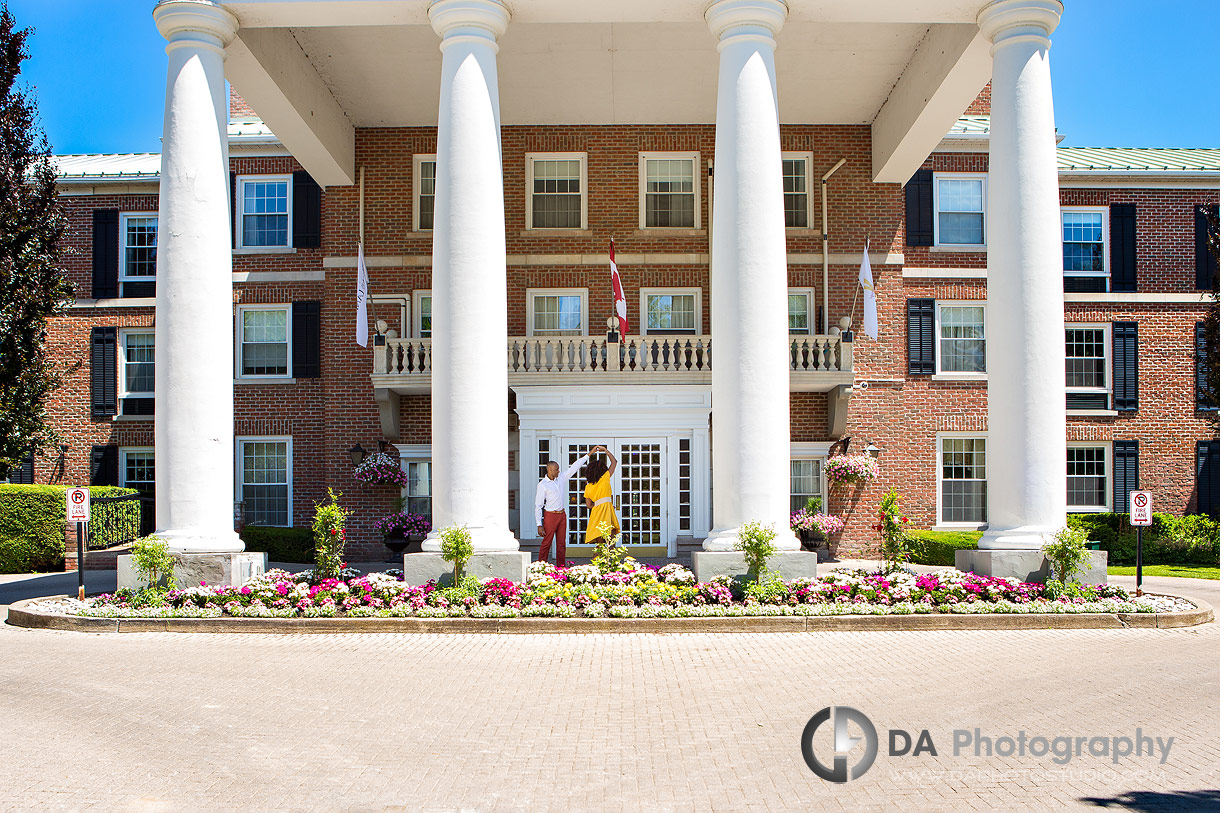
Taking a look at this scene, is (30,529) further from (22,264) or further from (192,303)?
(192,303)

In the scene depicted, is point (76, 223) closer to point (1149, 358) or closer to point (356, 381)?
point (356, 381)

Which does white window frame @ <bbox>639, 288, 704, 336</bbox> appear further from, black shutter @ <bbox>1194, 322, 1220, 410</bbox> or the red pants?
black shutter @ <bbox>1194, 322, 1220, 410</bbox>

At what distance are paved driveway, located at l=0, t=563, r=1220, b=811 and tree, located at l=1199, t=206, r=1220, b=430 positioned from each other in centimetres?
1346

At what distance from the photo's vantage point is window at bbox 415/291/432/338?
78.0ft

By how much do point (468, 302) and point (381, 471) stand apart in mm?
9598

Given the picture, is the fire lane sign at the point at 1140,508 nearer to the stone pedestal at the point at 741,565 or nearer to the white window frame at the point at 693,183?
the stone pedestal at the point at 741,565

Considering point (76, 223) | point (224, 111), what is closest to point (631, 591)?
point (224, 111)

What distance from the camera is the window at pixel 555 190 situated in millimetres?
24047

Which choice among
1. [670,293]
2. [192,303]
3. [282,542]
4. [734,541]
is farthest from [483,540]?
[670,293]

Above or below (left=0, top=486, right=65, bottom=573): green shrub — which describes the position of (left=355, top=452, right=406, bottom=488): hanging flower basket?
above

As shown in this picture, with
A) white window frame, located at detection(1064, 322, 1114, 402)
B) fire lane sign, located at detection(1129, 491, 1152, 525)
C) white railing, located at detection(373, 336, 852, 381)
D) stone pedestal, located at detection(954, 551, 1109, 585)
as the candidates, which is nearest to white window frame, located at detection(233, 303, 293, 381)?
white railing, located at detection(373, 336, 852, 381)

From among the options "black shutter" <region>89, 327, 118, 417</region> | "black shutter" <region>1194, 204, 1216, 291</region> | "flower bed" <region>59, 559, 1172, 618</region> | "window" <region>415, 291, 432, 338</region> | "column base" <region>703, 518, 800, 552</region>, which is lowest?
"flower bed" <region>59, 559, 1172, 618</region>

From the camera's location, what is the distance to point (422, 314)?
24.1 m

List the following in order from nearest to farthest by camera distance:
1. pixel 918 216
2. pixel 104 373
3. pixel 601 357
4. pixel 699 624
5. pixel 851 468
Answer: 1. pixel 699 624
2. pixel 601 357
3. pixel 851 468
4. pixel 918 216
5. pixel 104 373
